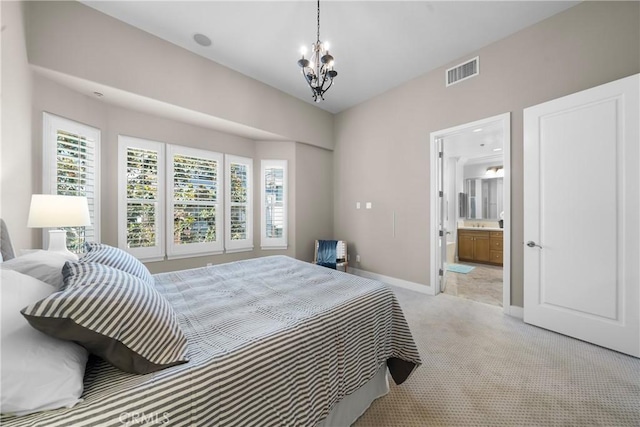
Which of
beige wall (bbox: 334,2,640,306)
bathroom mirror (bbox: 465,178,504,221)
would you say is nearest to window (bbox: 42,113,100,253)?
beige wall (bbox: 334,2,640,306)

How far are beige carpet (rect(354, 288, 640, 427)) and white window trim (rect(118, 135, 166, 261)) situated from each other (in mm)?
3258

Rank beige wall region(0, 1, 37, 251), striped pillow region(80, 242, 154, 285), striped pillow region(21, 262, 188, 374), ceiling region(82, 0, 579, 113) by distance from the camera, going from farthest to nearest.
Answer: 1. ceiling region(82, 0, 579, 113)
2. beige wall region(0, 1, 37, 251)
3. striped pillow region(80, 242, 154, 285)
4. striped pillow region(21, 262, 188, 374)

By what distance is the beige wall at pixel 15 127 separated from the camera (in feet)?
5.61

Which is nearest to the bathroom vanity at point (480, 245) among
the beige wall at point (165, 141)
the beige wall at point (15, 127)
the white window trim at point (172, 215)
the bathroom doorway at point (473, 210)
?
the bathroom doorway at point (473, 210)

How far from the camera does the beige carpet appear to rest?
1.47m

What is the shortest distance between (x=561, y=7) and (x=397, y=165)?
7.62 feet

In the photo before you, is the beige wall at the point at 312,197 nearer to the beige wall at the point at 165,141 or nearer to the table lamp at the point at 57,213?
the beige wall at the point at 165,141

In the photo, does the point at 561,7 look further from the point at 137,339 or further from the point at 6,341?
the point at 6,341

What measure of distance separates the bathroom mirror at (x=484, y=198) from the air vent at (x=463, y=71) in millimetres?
3797

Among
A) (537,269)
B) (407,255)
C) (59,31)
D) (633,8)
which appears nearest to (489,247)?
(407,255)

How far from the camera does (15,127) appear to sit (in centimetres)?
190

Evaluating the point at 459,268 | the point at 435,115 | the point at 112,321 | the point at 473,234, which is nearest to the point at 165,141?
the point at 112,321

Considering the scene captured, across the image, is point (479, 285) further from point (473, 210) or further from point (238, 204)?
point (238, 204)

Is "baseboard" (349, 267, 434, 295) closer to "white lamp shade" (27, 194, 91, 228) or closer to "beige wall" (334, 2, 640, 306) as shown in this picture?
"beige wall" (334, 2, 640, 306)
